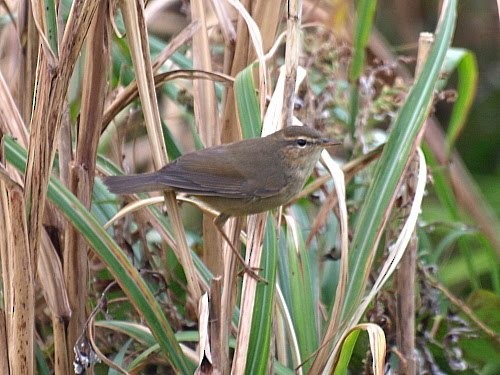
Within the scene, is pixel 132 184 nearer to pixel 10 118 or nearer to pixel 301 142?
pixel 10 118

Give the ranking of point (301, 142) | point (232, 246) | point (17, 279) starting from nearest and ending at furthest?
point (17, 279)
point (232, 246)
point (301, 142)

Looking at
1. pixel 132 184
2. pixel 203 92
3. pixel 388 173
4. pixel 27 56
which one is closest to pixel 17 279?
pixel 132 184

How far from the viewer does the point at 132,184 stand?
2119 mm

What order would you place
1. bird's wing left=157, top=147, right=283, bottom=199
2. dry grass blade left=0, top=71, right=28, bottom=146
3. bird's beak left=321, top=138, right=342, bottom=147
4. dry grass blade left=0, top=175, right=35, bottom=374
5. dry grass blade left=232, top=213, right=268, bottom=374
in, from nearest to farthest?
dry grass blade left=0, top=175, right=35, bottom=374 < dry grass blade left=232, top=213, right=268, bottom=374 < dry grass blade left=0, top=71, right=28, bottom=146 < bird's wing left=157, top=147, right=283, bottom=199 < bird's beak left=321, top=138, right=342, bottom=147

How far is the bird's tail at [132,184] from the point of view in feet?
6.86

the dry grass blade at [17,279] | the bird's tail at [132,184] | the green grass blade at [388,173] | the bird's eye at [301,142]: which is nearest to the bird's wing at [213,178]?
the bird's tail at [132,184]

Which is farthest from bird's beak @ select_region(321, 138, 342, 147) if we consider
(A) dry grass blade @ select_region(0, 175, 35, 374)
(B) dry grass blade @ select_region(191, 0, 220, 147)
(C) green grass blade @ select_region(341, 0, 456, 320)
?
(A) dry grass blade @ select_region(0, 175, 35, 374)

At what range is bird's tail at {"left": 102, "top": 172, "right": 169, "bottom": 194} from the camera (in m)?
2.09

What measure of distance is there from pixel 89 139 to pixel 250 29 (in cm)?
49

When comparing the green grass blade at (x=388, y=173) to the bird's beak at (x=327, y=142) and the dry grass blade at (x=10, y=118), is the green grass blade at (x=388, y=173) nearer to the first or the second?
the bird's beak at (x=327, y=142)

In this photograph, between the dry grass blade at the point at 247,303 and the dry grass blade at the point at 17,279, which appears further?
the dry grass blade at the point at 247,303

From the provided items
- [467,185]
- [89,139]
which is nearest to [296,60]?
[89,139]

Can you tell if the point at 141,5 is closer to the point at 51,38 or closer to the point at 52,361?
the point at 51,38

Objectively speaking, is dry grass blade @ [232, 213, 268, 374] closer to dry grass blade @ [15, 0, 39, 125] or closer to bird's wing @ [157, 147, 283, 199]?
bird's wing @ [157, 147, 283, 199]
